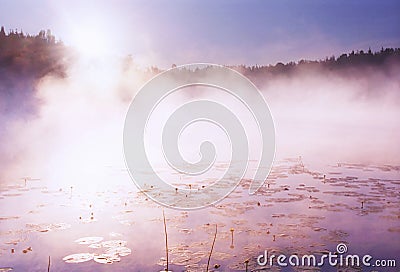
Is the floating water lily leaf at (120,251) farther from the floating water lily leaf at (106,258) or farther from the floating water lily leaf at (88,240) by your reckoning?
the floating water lily leaf at (88,240)

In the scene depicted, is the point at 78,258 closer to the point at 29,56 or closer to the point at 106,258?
the point at 106,258

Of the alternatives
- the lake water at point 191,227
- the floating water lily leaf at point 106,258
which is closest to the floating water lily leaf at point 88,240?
the lake water at point 191,227

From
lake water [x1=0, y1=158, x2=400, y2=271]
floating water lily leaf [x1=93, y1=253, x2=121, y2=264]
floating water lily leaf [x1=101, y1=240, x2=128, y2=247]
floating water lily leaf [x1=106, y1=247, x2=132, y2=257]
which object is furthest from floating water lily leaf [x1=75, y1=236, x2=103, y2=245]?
floating water lily leaf [x1=93, y1=253, x2=121, y2=264]

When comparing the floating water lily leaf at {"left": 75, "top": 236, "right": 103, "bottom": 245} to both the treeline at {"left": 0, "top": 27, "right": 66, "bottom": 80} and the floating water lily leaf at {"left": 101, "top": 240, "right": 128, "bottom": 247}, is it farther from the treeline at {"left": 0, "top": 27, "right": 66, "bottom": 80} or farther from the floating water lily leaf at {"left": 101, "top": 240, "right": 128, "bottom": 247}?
the treeline at {"left": 0, "top": 27, "right": 66, "bottom": 80}

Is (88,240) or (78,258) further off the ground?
(88,240)

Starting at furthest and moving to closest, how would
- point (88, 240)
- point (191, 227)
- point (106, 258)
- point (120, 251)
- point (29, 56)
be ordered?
point (29, 56)
point (191, 227)
point (88, 240)
point (120, 251)
point (106, 258)

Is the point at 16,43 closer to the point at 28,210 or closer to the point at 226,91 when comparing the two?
the point at 226,91

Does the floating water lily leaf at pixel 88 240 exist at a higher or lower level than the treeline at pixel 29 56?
lower

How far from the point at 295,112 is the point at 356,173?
61807 mm

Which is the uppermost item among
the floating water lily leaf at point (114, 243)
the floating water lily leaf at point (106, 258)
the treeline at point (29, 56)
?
the treeline at point (29, 56)

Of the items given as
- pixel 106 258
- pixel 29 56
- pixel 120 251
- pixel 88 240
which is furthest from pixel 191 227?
pixel 29 56

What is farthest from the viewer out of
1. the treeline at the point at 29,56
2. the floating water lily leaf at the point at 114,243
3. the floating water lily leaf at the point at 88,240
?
the treeline at the point at 29,56

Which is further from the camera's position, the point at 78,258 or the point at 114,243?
the point at 114,243

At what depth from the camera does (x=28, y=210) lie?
10.8 m
